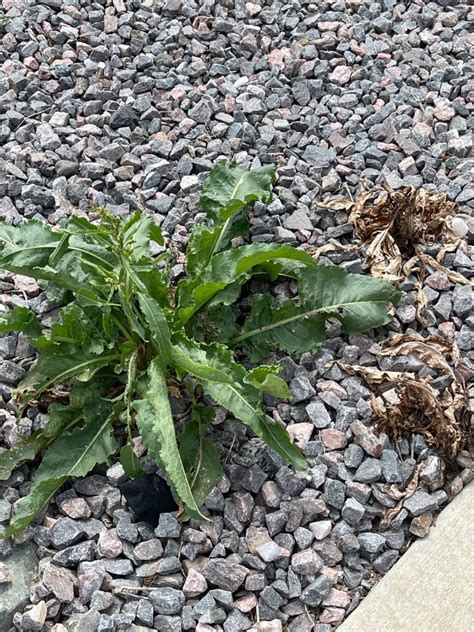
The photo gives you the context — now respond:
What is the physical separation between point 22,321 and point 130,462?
0.60 metres

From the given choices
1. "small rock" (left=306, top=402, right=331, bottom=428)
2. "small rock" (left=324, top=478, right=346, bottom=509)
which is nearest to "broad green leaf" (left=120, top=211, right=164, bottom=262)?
"small rock" (left=306, top=402, right=331, bottom=428)

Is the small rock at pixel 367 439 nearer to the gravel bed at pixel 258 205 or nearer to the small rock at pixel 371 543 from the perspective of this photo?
the gravel bed at pixel 258 205

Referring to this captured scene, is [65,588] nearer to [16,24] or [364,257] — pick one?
[364,257]

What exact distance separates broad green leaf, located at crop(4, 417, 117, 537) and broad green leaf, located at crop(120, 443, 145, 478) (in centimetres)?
9

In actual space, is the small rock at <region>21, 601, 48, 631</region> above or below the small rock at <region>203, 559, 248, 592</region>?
above

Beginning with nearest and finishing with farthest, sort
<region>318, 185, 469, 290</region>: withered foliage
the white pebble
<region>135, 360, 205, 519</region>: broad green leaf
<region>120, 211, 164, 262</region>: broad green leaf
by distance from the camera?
<region>135, 360, 205, 519</region>: broad green leaf
<region>120, 211, 164, 262</region>: broad green leaf
<region>318, 185, 469, 290</region>: withered foliage
the white pebble

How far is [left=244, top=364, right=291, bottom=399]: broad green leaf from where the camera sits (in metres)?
2.50

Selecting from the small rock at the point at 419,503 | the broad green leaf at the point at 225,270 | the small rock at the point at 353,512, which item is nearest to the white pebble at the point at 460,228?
the broad green leaf at the point at 225,270

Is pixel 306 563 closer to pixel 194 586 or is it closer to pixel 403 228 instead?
pixel 194 586

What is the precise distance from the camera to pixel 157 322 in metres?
2.60

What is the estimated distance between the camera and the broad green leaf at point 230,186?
3191 mm

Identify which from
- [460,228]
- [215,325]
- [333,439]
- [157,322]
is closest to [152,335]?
[157,322]

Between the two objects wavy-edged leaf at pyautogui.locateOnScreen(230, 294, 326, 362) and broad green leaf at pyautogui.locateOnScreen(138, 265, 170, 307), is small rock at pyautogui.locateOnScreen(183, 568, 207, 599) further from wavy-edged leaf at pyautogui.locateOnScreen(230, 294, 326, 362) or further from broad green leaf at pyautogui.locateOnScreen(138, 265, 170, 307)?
broad green leaf at pyautogui.locateOnScreen(138, 265, 170, 307)

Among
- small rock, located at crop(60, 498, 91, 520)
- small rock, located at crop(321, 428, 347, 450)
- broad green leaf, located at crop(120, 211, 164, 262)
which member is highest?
broad green leaf, located at crop(120, 211, 164, 262)
